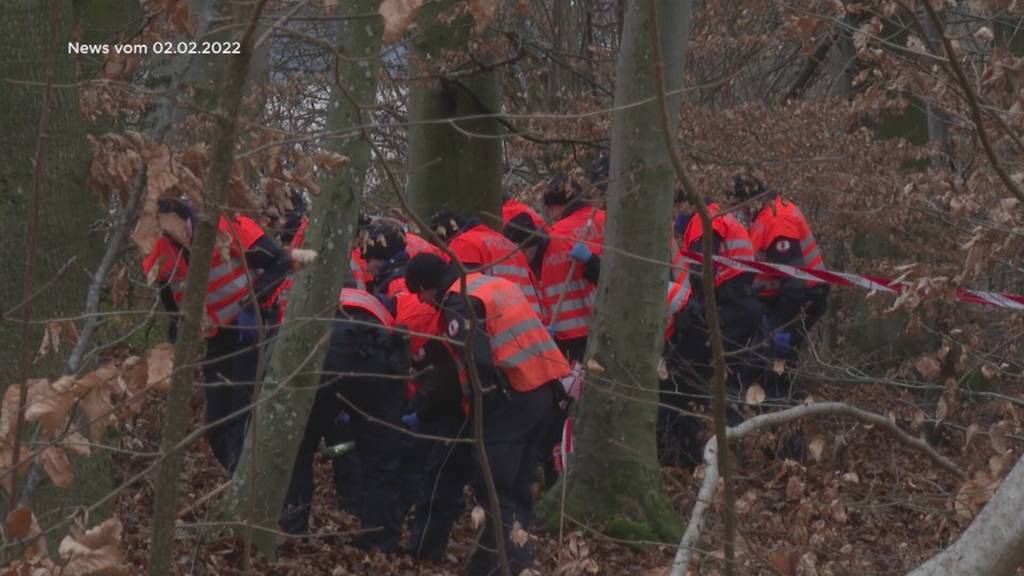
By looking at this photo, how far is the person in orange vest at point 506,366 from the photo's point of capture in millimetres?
7398

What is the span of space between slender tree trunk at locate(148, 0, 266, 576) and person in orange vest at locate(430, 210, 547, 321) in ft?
17.6

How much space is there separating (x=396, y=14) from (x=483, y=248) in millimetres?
6012

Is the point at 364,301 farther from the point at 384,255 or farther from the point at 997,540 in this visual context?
the point at 997,540

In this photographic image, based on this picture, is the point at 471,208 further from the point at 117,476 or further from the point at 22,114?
the point at 22,114

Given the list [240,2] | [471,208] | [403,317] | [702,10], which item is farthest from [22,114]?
[702,10]

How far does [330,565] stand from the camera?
8.31 meters

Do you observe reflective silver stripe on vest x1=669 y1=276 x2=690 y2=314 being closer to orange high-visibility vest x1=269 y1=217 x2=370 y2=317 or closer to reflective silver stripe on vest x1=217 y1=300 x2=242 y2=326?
orange high-visibility vest x1=269 y1=217 x2=370 y2=317

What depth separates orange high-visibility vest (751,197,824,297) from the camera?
1162 cm

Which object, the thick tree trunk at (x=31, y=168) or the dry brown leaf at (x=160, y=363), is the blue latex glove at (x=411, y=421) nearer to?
the thick tree trunk at (x=31, y=168)

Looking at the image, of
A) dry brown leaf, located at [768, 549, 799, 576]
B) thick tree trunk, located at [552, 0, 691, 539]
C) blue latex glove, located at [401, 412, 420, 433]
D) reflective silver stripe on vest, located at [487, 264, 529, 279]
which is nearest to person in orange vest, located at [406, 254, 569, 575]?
thick tree trunk, located at [552, 0, 691, 539]

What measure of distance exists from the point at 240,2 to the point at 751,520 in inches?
208

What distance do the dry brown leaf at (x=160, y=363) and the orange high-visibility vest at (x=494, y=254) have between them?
5.23 metres

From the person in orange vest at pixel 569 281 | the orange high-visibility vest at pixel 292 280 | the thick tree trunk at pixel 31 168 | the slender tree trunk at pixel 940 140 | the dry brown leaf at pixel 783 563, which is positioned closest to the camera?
the dry brown leaf at pixel 783 563

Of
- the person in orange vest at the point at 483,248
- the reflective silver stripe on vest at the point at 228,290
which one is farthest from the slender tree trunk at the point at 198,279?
the person in orange vest at the point at 483,248
